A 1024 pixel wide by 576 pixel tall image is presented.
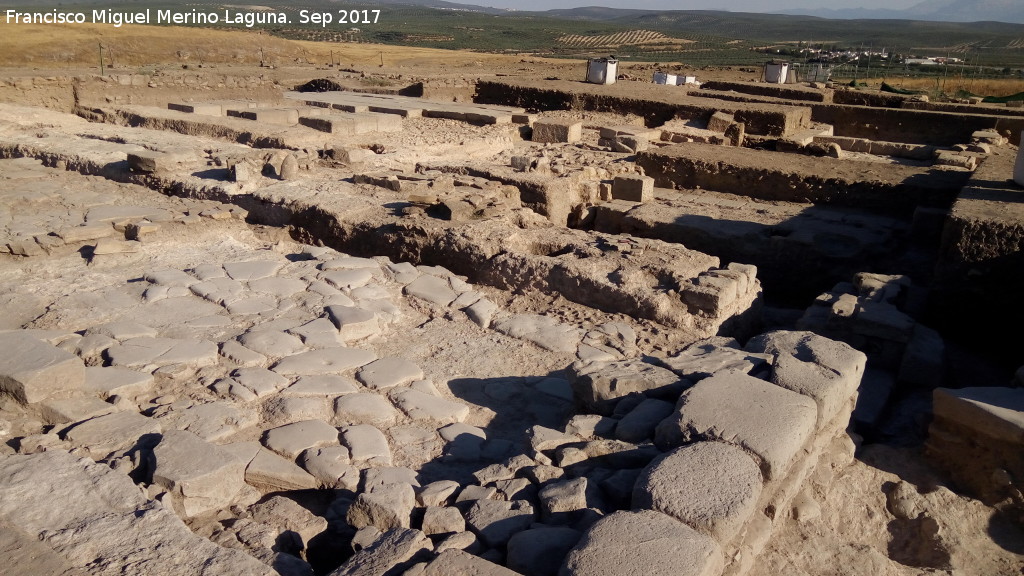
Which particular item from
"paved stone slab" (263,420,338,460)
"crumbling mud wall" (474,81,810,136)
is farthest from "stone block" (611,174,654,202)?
"paved stone slab" (263,420,338,460)

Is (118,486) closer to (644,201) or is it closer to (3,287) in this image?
(3,287)

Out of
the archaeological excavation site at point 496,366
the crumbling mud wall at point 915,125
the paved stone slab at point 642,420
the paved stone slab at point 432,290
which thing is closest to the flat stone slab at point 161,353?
the archaeological excavation site at point 496,366

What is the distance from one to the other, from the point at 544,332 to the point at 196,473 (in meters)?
2.42

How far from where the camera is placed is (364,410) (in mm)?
3537

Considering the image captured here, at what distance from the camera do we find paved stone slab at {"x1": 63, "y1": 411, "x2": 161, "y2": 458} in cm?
298

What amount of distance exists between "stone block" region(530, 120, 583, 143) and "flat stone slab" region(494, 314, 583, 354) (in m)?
6.92

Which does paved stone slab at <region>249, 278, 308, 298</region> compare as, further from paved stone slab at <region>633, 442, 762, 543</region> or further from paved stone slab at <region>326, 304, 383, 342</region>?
paved stone slab at <region>633, 442, 762, 543</region>

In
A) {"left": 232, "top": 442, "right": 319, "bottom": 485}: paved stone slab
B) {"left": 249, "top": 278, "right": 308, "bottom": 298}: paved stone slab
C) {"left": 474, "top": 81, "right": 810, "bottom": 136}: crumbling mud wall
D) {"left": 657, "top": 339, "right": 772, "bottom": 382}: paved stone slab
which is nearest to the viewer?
{"left": 232, "top": 442, "right": 319, "bottom": 485}: paved stone slab

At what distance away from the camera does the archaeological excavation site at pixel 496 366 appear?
254cm

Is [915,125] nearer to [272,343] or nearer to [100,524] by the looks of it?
[272,343]

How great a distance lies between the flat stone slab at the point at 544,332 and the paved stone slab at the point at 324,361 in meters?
0.96

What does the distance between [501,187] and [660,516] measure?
5109 mm

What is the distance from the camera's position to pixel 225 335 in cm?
416

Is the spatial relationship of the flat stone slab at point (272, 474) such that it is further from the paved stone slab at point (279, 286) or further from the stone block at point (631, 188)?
the stone block at point (631, 188)
